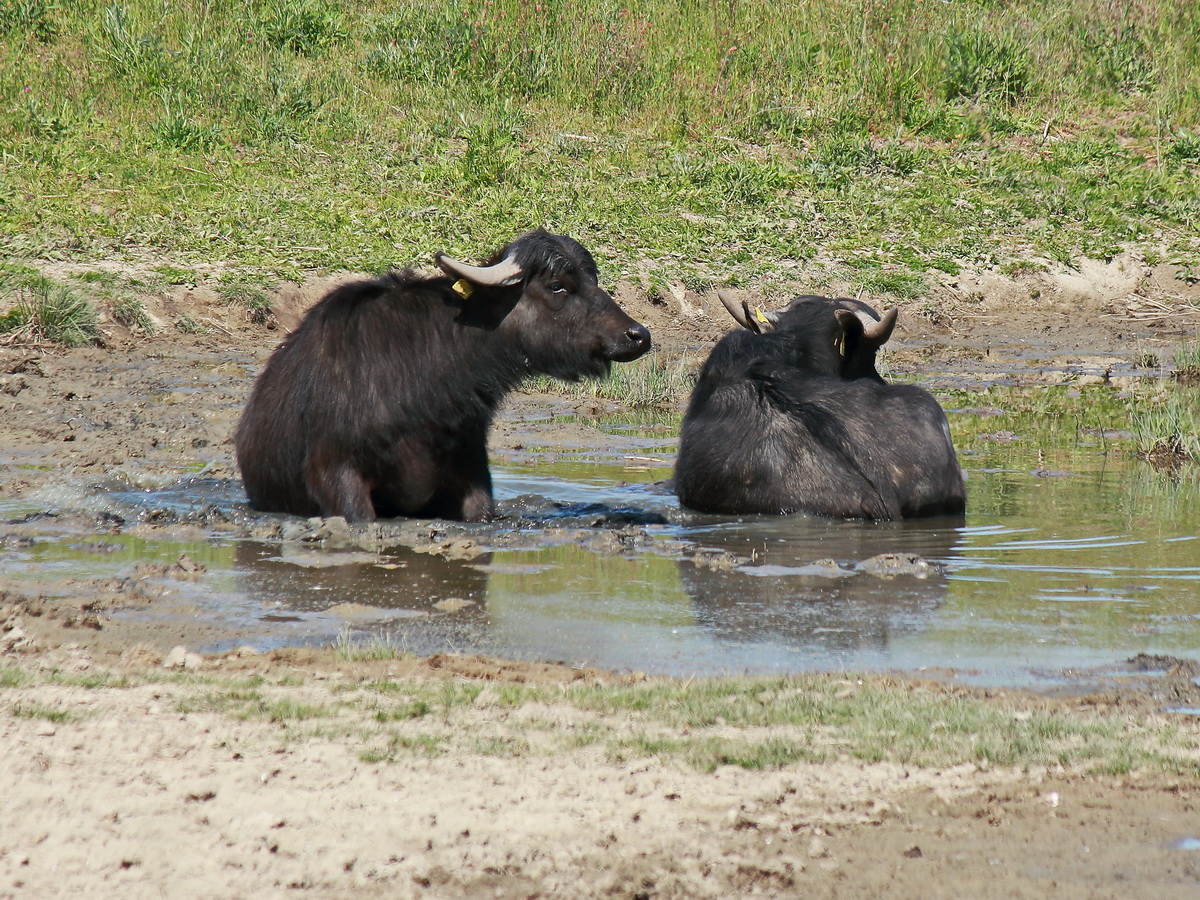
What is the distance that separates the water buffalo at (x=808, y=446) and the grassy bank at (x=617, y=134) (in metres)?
6.32

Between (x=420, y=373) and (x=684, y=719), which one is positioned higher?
(x=420, y=373)

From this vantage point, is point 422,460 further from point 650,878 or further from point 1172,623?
point 650,878

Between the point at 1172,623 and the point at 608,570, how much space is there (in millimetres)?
2303

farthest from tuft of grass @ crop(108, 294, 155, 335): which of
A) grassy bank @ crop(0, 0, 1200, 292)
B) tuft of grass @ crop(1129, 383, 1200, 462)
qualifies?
tuft of grass @ crop(1129, 383, 1200, 462)

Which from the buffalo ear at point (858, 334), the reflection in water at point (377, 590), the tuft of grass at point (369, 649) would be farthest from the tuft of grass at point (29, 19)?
the tuft of grass at point (369, 649)

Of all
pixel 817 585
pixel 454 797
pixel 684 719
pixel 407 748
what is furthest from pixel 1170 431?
pixel 454 797

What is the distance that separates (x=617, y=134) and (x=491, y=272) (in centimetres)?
1076

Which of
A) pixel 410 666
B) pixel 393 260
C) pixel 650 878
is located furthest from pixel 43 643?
pixel 393 260

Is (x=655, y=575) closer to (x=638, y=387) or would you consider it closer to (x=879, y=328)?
A: (x=879, y=328)

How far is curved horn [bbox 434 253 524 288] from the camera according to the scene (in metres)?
7.33

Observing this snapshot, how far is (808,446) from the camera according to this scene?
307 inches

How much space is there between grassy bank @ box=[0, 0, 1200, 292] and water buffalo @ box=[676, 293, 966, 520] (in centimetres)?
632

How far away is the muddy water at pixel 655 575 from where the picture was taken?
5160 millimetres

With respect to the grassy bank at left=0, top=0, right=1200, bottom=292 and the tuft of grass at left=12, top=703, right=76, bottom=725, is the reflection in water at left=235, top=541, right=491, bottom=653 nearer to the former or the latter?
the tuft of grass at left=12, top=703, right=76, bottom=725
